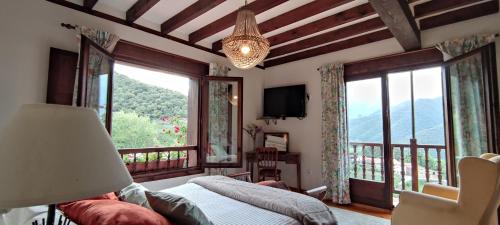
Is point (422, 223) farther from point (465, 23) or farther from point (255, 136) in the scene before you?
point (255, 136)

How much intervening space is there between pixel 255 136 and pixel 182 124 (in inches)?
57.7

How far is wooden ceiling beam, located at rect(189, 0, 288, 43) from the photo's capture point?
9.21ft

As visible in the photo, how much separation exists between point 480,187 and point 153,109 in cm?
435

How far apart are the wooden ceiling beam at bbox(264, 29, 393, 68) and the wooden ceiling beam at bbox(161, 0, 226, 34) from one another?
2190 millimetres

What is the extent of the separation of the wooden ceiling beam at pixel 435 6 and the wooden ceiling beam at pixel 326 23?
1.81 ft

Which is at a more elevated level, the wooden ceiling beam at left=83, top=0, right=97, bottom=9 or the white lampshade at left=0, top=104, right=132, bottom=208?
the wooden ceiling beam at left=83, top=0, right=97, bottom=9

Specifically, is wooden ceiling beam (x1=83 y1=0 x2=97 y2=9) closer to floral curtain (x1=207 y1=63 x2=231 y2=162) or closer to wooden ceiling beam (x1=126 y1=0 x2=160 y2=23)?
wooden ceiling beam (x1=126 y1=0 x2=160 y2=23)

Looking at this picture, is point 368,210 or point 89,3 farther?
point 368,210

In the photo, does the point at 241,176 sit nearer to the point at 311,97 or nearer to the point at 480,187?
the point at 311,97

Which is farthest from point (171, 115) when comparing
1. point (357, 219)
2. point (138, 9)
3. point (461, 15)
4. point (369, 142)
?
point (461, 15)

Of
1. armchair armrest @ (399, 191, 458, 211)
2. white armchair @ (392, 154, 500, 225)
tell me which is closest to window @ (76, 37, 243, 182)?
armchair armrest @ (399, 191, 458, 211)

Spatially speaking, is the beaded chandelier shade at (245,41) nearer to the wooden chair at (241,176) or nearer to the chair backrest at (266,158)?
the wooden chair at (241,176)

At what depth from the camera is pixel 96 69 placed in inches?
108

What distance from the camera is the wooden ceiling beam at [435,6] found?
2737mm
